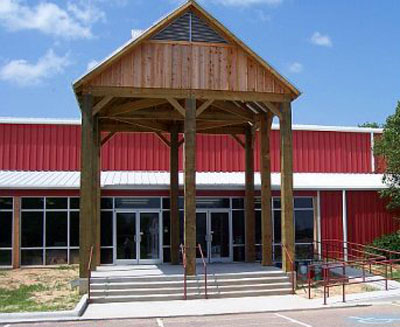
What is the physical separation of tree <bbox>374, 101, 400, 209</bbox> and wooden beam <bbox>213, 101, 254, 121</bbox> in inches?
263

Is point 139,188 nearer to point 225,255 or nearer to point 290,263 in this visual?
point 225,255

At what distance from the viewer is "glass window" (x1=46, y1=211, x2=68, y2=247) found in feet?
78.2

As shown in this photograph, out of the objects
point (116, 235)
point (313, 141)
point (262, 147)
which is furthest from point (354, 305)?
point (313, 141)

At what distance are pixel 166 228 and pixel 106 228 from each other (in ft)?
7.77

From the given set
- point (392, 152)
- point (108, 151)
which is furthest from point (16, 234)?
point (392, 152)

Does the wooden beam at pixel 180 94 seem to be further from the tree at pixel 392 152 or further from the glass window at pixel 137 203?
the tree at pixel 392 152

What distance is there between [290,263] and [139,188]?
8.12 m

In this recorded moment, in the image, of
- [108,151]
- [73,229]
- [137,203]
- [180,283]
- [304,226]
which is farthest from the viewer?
[108,151]

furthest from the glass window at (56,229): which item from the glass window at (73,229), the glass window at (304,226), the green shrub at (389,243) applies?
the green shrub at (389,243)

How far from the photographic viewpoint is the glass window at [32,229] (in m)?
23.6

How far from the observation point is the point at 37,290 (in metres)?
17.5

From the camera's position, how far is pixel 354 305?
50.0 ft

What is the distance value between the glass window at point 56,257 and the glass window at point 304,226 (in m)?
9.59

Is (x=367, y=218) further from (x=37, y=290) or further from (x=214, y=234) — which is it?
(x=37, y=290)
